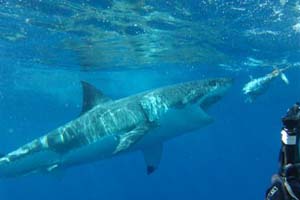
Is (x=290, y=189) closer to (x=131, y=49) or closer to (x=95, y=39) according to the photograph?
(x=95, y=39)

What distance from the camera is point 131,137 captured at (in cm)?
1052

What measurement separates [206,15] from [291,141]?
15.3 metres

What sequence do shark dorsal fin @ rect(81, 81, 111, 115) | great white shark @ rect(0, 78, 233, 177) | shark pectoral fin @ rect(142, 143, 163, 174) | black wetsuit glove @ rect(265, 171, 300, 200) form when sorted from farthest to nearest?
shark pectoral fin @ rect(142, 143, 163, 174) < shark dorsal fin @ rect(81, 81, 111, 115) < great white shark @ rect(0, 78, 233, 177) < black wetsuit glove @ rect(265, 171, 300, 200)

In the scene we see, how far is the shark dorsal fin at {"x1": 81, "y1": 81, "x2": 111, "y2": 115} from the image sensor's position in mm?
12055

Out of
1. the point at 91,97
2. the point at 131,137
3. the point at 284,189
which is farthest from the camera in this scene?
the point at 91,97

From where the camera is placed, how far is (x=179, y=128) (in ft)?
37.1

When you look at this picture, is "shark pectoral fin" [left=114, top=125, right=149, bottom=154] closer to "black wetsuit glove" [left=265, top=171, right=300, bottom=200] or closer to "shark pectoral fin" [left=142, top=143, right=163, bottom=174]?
"shark pectoral fin" [left=142, top=143, right=163, bottom=174]

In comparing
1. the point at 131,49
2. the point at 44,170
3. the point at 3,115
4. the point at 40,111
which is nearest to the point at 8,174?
the point at 44,170

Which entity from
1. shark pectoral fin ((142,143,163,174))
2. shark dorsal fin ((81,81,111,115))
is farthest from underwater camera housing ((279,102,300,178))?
shark pectoral fin ((142,143,163,174))

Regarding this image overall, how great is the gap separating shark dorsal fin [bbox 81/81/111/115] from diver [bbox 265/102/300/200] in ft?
31.3

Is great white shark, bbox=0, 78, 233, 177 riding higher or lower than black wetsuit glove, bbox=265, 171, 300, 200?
lower

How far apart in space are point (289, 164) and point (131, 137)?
800cm

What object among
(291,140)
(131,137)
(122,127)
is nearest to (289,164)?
(291,140)

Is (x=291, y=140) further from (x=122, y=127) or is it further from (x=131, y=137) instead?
(x=122, y=127)
